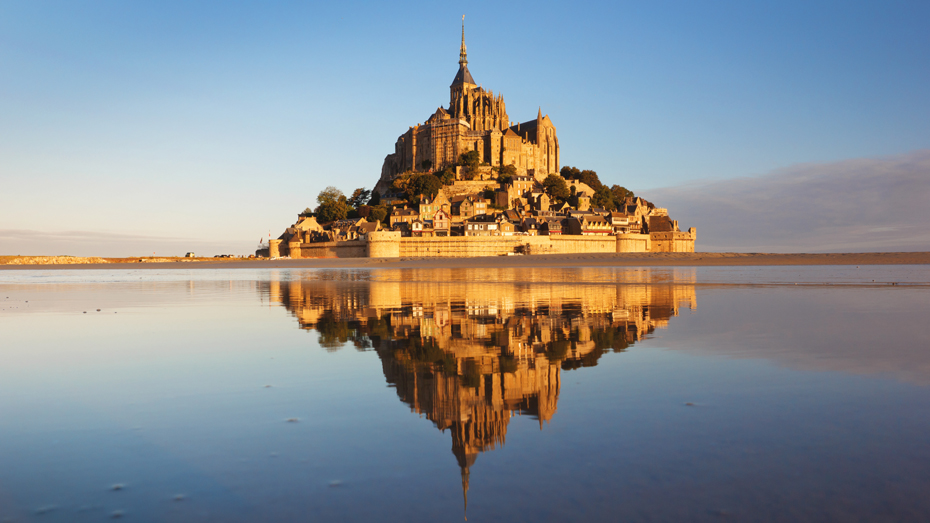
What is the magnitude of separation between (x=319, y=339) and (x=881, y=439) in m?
6.87

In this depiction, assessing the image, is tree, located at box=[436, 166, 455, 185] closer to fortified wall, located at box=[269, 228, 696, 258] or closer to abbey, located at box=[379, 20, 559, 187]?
abbey, located at box=[379, 20, 559, 187]

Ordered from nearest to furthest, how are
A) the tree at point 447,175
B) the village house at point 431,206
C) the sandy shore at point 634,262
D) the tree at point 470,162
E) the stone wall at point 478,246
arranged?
the sandy shore at point 634,262 < the stone wall at point 478,246 < the village house at point 431,206 < the tree at point 447,175 < the tree at point 470,162

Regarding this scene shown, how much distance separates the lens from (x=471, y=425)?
4.30 metres

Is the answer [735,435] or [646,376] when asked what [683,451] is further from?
[646,376]

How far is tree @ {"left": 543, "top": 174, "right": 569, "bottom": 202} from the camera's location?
10119cm

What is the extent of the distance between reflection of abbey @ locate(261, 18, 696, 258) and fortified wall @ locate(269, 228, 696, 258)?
0.14m

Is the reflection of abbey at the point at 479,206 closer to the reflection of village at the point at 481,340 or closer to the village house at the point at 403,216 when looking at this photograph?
the village house at the point at 403,216

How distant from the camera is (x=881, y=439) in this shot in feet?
12.4

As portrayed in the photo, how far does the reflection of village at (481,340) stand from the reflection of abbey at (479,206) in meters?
64.5

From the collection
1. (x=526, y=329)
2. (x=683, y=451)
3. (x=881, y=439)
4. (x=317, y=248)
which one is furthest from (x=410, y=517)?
(x=317, y=248)

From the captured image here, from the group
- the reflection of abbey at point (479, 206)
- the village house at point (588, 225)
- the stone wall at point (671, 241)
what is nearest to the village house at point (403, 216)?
the reflection of abbey at point (479, 206)

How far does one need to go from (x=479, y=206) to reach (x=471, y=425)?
295ft

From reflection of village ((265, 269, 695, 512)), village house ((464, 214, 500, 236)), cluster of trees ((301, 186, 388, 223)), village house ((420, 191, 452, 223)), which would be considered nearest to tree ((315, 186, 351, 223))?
cluster of trees ((301, 186, 388, 223))

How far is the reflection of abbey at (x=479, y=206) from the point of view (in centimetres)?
8181
